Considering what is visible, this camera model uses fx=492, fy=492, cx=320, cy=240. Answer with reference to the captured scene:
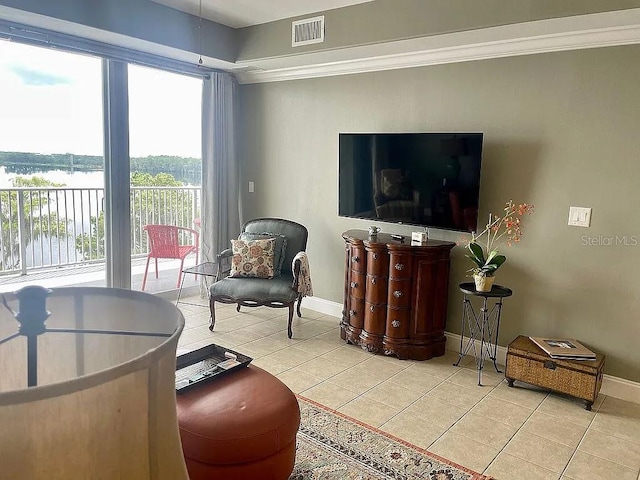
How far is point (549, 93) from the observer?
11.1 ft

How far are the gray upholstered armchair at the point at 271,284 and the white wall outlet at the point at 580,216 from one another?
7.02ft

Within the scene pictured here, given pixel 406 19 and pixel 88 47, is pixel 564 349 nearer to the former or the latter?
pixel 406 19

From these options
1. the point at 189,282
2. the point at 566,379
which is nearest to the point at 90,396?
the point at 566,379

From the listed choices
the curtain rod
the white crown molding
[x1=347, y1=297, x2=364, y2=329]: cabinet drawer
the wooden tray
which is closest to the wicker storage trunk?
[x1=347, y1=297, x2=364, y2=329]: cabinet drawer

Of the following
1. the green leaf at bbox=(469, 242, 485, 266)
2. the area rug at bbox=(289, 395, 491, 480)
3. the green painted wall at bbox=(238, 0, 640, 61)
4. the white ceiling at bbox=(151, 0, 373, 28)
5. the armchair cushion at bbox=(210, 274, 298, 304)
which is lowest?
the area rug at bbox=(289, 395, 491, 480)

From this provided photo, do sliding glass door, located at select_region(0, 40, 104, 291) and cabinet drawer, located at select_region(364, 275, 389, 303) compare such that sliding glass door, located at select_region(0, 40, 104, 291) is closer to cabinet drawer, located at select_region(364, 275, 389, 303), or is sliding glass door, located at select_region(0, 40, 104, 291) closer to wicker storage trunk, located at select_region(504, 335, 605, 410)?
cabinet drawer, located at select_region(364, 275, 389, 303)

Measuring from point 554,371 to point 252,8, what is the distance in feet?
11.5

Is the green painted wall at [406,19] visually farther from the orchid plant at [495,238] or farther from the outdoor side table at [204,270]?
the outdoor side table at [204,270]

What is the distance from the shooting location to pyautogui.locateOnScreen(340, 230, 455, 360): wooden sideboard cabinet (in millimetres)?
3715

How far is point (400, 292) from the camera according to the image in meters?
3.76

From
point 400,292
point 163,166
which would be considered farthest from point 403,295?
point 163,166

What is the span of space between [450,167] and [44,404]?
11.4 feet

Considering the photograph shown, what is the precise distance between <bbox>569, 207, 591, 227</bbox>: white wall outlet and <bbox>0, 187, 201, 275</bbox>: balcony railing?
12.6 feet

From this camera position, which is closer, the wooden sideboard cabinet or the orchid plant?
the orchid plant
